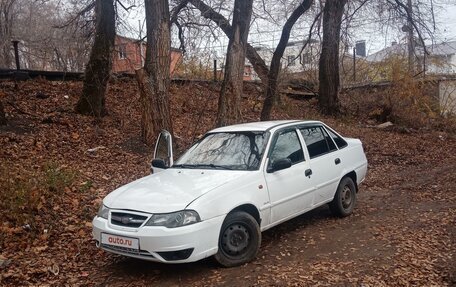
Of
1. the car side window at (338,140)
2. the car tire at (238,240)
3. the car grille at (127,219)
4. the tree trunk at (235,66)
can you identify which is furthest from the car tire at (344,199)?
the tree trunk at (235,66)

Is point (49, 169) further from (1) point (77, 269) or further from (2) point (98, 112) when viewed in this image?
(2) point (98, 112)

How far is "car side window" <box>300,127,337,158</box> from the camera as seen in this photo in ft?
20.9

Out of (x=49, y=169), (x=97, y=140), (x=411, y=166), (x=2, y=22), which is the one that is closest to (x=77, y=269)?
(x=49, y=169)

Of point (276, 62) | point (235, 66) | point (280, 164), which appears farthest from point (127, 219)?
point (276, 62)

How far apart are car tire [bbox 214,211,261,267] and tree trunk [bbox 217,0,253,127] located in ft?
19.3

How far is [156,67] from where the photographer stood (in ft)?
33.6

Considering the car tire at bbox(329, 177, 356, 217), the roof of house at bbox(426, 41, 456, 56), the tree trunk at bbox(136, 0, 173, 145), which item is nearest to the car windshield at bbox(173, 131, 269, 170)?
the car tire at bbox(329, 177, 356, 217)

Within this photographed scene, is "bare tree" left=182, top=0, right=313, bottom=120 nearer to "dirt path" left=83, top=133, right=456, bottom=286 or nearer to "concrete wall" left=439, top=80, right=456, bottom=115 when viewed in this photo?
"dirt path" left=83, top=133, right=456, bottom=286

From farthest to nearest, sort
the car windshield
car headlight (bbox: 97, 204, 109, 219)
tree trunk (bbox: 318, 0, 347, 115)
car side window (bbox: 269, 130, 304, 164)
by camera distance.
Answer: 1. tree trunk (bbox: 318, 0, 347, 115)
2. car side window (bbox: 269, 130, 304, 164)
3. the car windshield
4. car headlight (bbox: 97, 204, 109, 219)

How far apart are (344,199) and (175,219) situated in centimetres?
341

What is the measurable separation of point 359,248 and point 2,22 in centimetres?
2872

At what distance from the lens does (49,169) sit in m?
7.93

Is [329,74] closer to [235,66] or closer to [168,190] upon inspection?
[235,66]

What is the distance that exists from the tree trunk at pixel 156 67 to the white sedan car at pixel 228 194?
4329 mm
